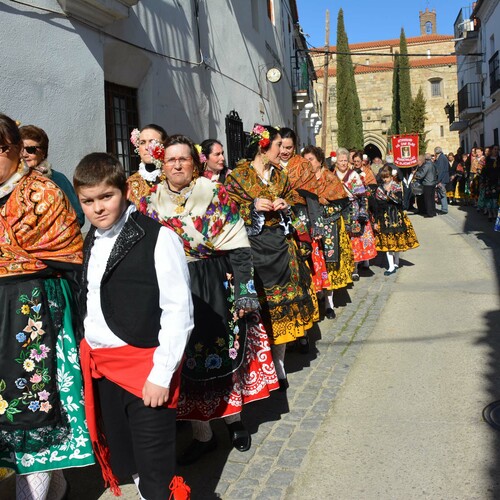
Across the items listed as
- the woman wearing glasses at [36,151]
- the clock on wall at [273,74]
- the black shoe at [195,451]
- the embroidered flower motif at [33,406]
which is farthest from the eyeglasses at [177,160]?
the clock on wall at [273,74]

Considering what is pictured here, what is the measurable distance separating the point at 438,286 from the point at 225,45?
5.79 metres

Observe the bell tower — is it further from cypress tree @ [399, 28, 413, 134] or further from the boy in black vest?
the boy in black vest

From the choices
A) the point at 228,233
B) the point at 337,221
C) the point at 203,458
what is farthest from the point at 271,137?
the point at 337,221

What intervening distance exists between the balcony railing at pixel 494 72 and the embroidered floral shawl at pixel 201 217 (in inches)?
938

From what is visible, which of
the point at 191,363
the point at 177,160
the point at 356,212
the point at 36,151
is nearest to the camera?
the point at 177,160

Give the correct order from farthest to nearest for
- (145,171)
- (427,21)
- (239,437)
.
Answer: (427,21) → (145,171) → (239,437)

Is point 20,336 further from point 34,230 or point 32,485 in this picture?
point 32,485

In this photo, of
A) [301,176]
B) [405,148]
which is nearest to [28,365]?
[301,176]

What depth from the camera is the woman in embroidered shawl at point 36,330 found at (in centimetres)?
271

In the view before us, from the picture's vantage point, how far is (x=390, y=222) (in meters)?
9.68

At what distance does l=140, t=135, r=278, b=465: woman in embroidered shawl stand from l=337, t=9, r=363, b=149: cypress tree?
41974 millimetres

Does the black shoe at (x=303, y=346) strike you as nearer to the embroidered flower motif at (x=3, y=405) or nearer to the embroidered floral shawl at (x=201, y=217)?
the embroidered floral shawl at (x=201, y=217)

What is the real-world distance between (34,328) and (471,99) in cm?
3204

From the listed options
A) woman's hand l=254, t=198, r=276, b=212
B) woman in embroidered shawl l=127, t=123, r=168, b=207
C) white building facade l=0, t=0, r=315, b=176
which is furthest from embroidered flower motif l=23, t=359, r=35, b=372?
white building facade l=0, t=0, r=315, b=176
